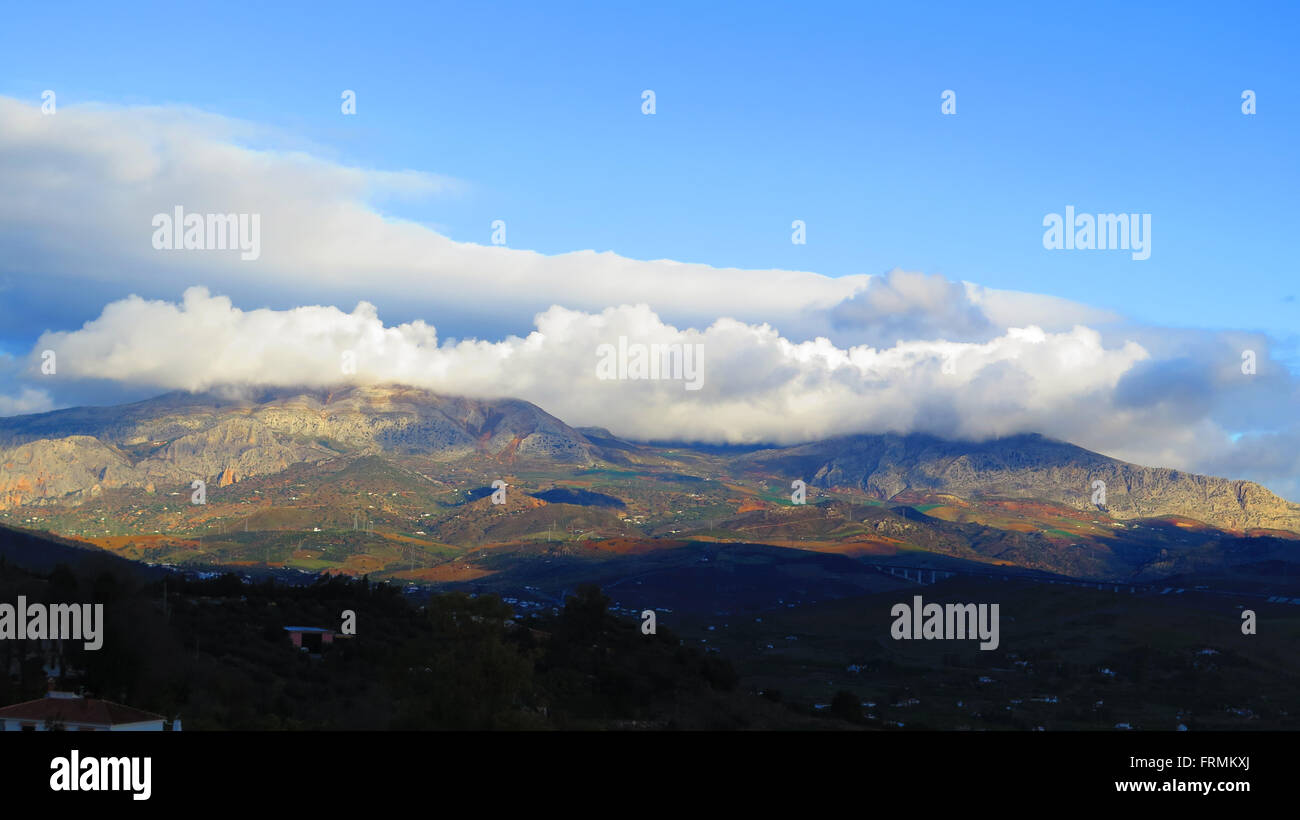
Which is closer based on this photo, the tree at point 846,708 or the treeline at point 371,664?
the treeline at point 371,664

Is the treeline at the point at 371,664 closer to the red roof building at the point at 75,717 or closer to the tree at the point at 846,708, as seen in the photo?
the red roof building at the point at 75,717

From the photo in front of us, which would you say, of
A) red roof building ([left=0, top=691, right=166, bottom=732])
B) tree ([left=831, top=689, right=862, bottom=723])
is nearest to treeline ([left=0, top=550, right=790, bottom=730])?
red roof building ([left=0, top=691, right=166, bottom=732])

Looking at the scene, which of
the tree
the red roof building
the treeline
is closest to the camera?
the red roof building

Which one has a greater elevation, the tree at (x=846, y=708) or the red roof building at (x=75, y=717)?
the red roof building at (x=75, y=717)

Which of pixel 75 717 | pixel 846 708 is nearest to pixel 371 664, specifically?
pixel 75 717

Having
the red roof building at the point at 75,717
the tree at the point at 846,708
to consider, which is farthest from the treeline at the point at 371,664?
the tree at the point at 846,708

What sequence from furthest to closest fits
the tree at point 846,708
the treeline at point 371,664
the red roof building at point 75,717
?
the tree at point 846,708, the treeline at point 371,664, the red roof building at point 75,717

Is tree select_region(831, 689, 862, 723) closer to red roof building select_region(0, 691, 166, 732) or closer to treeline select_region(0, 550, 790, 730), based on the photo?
treeline select_region(0, 550, 790, 730)

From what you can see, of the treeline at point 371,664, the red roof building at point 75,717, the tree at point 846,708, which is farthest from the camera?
the tree at point 846,708
